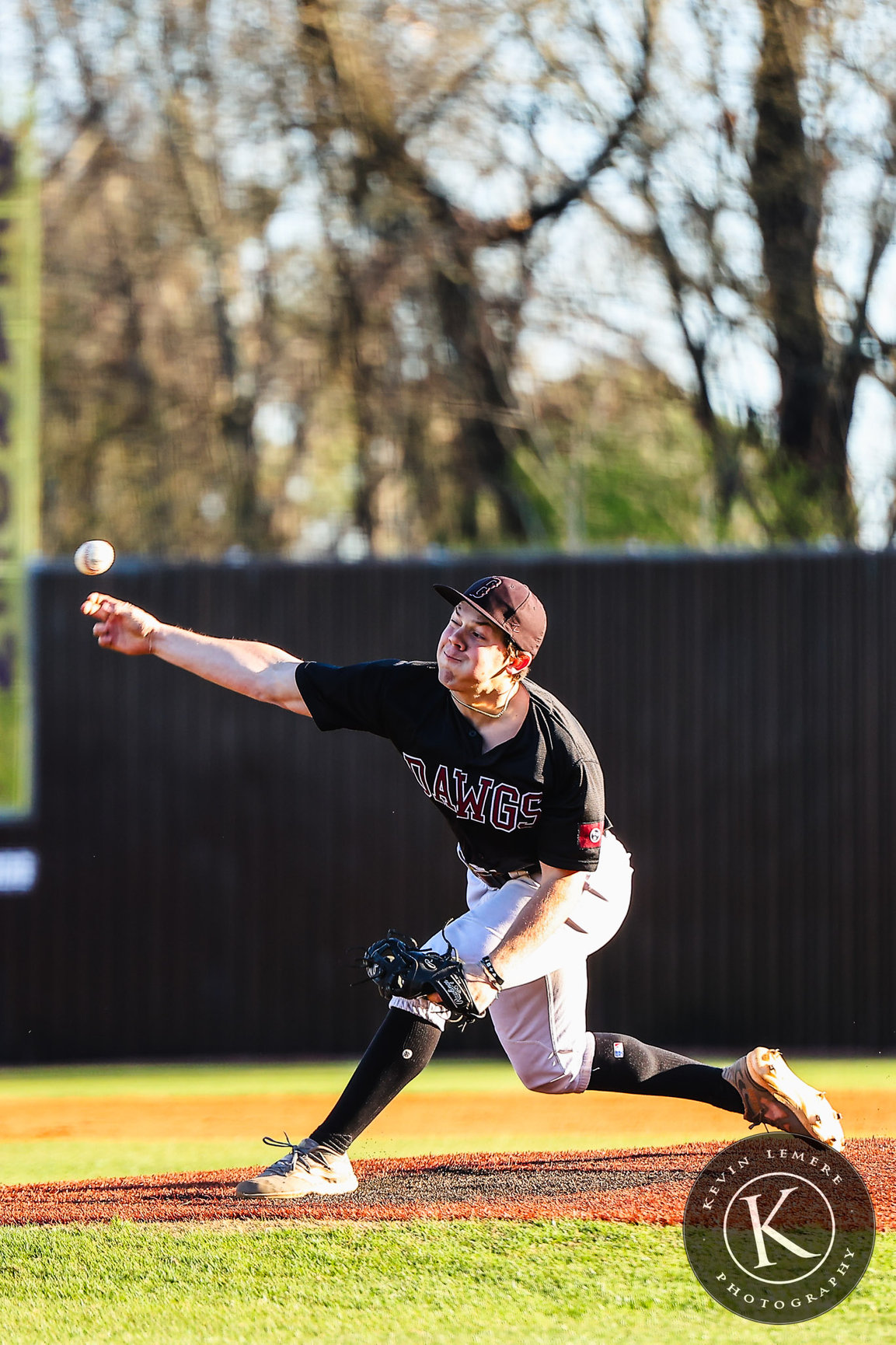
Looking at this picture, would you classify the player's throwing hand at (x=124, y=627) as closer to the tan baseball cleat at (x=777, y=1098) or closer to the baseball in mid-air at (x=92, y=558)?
the baseball in mid-air at (x=92, y=558)

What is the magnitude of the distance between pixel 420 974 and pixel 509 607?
41.1 inches

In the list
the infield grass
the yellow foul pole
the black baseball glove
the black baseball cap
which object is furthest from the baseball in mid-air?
→ the yellow foul pole

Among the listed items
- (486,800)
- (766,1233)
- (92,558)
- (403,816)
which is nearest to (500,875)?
(486,800)

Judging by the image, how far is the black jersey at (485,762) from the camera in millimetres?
4281

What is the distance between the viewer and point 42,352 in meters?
16.8

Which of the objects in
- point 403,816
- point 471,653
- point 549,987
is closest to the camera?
point 471,653

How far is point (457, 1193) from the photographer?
474 centimetres

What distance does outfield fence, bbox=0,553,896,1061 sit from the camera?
32.4 feet

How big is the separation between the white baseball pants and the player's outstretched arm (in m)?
0.82

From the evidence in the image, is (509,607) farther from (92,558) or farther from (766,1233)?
(766,1233)

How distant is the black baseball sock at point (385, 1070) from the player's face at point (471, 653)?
100cm

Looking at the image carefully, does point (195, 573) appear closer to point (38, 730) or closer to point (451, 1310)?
point (38, 730)

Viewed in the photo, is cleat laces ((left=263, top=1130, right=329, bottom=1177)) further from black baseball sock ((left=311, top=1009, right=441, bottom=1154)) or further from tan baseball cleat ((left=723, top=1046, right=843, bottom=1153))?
tan baseball cleat ((left=723, top=1046, right=843, bottom=1153))

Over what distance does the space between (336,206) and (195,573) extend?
22.1 feet
